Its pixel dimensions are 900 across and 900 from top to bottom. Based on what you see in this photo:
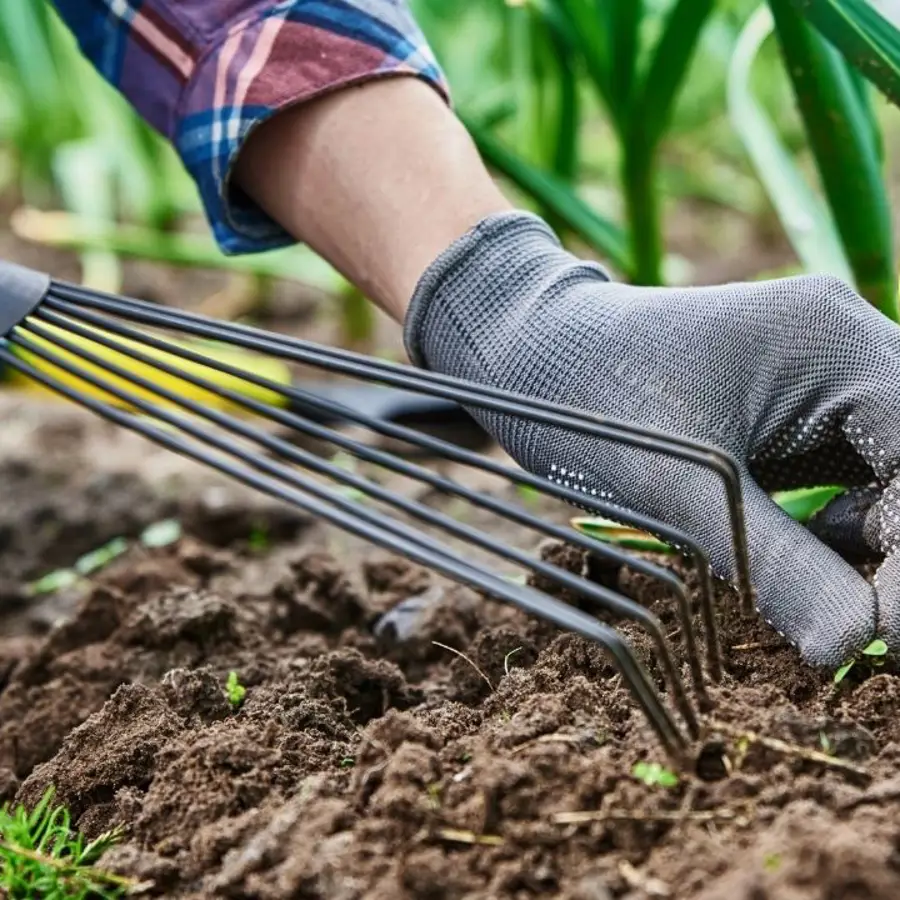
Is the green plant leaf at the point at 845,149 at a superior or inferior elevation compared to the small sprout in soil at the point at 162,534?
superior

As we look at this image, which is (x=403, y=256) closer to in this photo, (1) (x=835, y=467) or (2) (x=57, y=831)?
(1) (x=835, y=467)

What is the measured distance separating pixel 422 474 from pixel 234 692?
1.09 feet

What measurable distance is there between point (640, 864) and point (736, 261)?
2332 millimetres

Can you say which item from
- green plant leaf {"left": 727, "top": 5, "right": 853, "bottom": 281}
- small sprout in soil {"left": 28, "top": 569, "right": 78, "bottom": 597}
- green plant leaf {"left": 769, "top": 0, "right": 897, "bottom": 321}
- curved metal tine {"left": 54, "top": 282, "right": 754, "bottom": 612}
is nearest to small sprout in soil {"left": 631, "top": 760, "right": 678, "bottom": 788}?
curved metal tine {"left": 54, "top": 282, "right": 754, "bottom": 612}

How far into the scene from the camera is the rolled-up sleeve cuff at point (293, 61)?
3.59 ft

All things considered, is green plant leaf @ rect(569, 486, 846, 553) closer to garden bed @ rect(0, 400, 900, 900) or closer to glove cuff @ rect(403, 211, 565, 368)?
garden bed @ rect(0, 400, 900, 900)

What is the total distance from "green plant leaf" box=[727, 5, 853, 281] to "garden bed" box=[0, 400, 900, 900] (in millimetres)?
540

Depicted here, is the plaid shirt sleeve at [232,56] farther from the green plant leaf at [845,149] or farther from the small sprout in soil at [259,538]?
the small sprout in soil at [259,538]

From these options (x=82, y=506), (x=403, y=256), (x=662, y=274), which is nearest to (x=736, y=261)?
(x=662, y=274)

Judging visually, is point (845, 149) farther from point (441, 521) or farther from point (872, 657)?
point (441, 521)

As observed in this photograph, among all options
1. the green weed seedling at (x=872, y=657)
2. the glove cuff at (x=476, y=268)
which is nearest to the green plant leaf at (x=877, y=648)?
the green weed seedling at (x=872, y=657)

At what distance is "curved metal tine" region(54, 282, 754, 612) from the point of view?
768 millimetres

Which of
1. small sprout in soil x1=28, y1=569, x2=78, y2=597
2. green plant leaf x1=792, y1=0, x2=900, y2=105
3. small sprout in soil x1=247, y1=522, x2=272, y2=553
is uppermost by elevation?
green plant leaf x1=792, y1=0, x2=900, y2=105

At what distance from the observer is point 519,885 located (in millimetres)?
683
